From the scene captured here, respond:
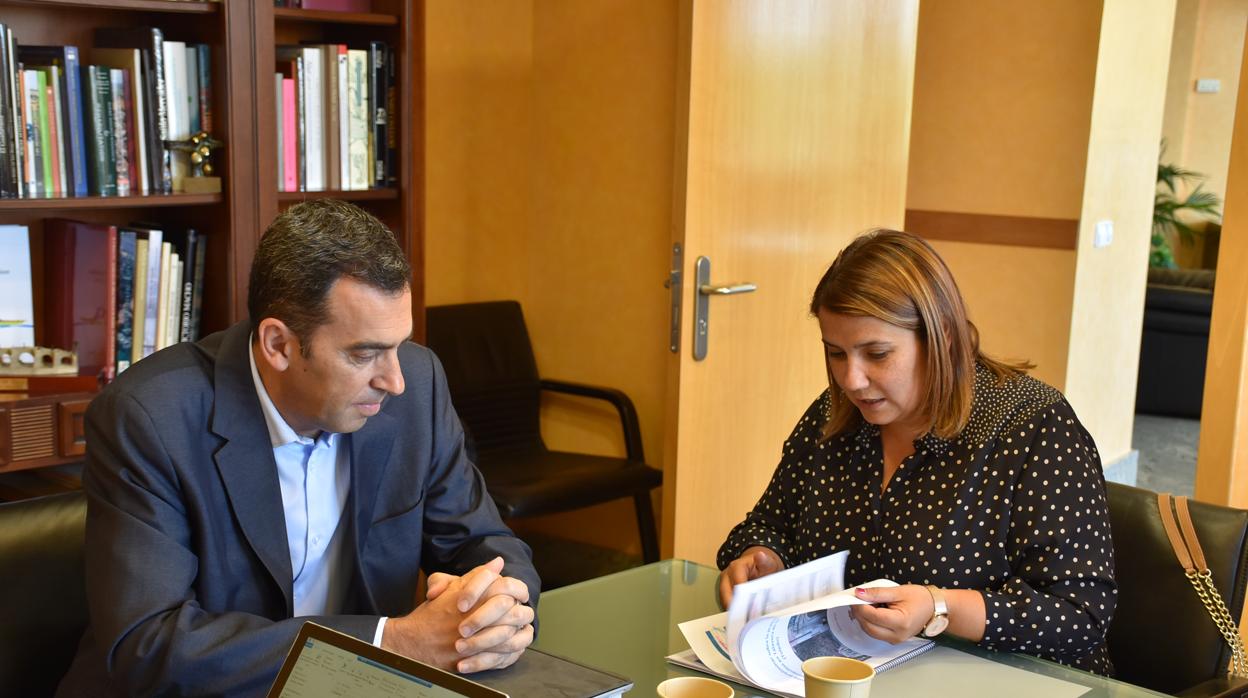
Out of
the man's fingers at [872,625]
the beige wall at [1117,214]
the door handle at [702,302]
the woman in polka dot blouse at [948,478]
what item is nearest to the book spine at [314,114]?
the door handle at [702,302]

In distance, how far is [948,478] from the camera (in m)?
1.90

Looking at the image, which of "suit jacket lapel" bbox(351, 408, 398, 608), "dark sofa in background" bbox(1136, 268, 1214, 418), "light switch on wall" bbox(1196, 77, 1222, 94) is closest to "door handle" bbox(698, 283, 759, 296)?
"suit jacket lapel" bbox(351, 408, 398, 608)

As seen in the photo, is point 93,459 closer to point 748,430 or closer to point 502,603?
point 502,603

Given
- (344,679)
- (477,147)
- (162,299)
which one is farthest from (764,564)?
(477,147)

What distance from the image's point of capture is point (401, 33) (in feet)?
10.2

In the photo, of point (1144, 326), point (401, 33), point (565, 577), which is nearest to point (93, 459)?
point (401, 33)

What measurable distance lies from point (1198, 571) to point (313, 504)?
51.3 inches

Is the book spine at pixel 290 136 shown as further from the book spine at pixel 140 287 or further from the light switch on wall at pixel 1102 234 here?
the light switch on wall at pixel 1102 234

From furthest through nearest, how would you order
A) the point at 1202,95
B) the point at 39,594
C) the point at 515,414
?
the point at 1202,95 < the point at 515,414 < the point at 39,594

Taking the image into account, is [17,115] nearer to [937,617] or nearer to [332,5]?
[332,5]

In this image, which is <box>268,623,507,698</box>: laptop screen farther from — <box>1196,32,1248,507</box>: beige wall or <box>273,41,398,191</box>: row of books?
<box>1196,32,1248,507</box>: beige wall

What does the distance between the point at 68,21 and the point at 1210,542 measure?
251cm

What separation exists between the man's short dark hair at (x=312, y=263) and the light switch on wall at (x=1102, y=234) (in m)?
3.91

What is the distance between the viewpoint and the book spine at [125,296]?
2.77 metres
